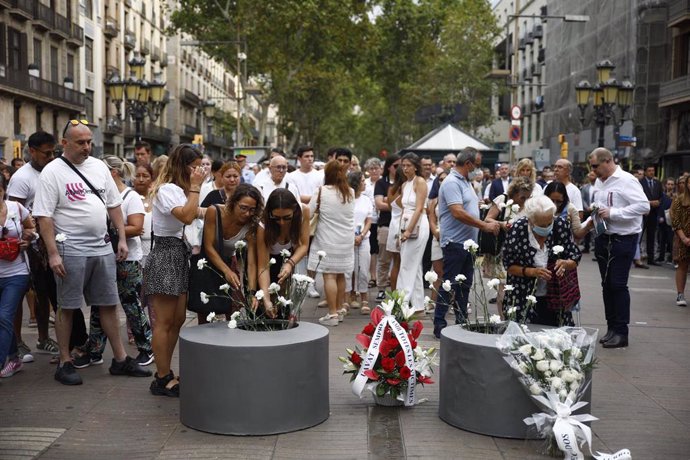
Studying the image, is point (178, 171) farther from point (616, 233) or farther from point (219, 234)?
point (616, 233)

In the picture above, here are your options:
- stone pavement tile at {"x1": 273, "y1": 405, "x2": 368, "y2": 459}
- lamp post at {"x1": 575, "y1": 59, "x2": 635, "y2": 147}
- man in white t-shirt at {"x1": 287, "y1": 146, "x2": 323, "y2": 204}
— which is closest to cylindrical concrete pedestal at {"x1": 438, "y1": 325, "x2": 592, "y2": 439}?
stone pavement tile at {"x1": 273, "y1": 405, "x2": 368, "y2": 459}

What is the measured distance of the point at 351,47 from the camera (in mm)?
39625

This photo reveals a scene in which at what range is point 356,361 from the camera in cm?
605

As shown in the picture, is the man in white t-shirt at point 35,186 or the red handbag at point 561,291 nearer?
the red handbag at point 561,291

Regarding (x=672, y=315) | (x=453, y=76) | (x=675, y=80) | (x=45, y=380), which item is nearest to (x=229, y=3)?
(x=453, y=76)

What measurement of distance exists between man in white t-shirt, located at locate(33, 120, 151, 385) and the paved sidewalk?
0.54 m

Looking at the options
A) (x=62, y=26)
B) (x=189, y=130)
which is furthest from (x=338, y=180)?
(x=189, y=130)

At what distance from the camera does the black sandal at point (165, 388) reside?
20.7 feet

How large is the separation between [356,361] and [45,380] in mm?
2628

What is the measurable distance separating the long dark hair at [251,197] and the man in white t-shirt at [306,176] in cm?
525

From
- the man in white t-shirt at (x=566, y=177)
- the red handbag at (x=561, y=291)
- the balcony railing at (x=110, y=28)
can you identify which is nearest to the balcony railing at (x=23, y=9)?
the balcony railing at (x=110, y=28)

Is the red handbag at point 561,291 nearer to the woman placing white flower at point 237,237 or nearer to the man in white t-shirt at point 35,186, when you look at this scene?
the woman placing white flower at point 237,237

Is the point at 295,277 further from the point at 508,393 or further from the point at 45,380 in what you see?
the point at 45,380

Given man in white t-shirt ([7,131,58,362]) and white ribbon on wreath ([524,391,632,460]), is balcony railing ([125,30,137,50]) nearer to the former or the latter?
man in white t-shirt ([7,131,58,362])
